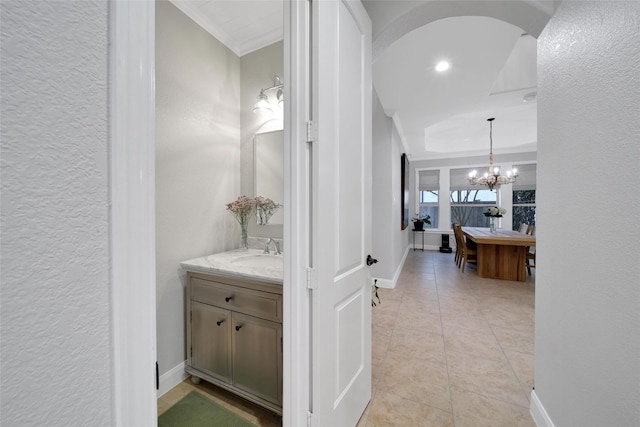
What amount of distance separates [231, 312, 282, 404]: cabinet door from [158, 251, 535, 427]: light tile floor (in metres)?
0.21

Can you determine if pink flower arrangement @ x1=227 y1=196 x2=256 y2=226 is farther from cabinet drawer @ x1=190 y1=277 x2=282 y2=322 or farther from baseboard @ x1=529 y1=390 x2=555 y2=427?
baseboard @ x1=529 y1=390 x2=555 y2=427

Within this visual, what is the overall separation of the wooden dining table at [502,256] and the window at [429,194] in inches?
125

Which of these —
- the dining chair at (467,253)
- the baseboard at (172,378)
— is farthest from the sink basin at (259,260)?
the dining chair at (467,253)

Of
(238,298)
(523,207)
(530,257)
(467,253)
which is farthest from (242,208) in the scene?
(523,207)

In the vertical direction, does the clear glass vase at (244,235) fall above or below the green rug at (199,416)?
above

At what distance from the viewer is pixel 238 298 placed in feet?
5.43

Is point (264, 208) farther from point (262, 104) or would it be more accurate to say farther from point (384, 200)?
point (384, 200)

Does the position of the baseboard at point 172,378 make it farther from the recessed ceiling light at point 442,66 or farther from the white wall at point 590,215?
the recessed ceiling light at point 442,66

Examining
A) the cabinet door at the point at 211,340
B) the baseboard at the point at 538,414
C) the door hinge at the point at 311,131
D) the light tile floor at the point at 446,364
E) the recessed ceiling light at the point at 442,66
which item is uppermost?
the recessed ceiling light at the point at 442,66

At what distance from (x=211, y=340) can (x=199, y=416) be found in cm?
43

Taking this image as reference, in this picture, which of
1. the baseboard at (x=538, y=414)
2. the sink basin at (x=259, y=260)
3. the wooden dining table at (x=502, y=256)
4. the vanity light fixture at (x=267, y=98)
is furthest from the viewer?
the wooden dining table at (x=502, y=256)

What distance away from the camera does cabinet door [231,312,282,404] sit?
4.95ft

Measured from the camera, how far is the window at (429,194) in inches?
305

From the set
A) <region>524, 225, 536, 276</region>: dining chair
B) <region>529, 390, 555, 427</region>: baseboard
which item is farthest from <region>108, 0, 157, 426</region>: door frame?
<region>524, 225, 536, 276</region>: dining chair
